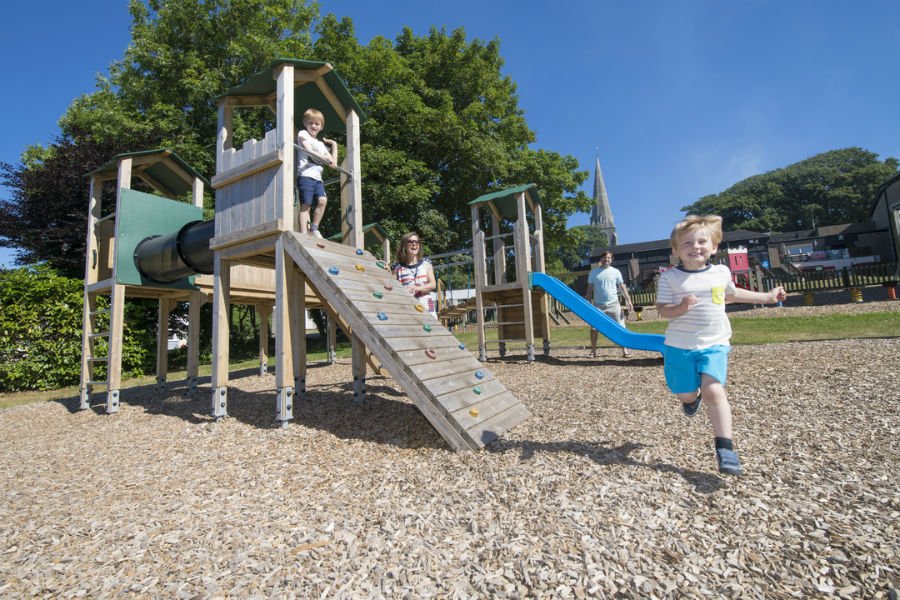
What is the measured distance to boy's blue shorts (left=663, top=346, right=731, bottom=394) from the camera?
2521 mm

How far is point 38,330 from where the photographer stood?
870cm

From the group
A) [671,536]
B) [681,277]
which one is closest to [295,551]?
[671,536]

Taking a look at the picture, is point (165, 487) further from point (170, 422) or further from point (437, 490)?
point (170, 422)

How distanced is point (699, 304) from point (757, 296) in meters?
0.33

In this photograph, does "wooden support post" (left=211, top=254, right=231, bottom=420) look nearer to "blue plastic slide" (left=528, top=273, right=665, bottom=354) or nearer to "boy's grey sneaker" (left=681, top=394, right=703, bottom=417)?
"boy's grey sneaker" (left=681, top=394, right=703, bottom=417)

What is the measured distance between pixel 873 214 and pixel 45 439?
185ft

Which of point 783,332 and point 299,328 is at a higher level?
point 299,328

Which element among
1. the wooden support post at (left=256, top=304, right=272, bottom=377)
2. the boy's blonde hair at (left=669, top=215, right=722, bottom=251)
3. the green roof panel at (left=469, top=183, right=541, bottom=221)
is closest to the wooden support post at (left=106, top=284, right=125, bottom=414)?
the wooden support post at (left=256, top=304, right=272, bottom=377)

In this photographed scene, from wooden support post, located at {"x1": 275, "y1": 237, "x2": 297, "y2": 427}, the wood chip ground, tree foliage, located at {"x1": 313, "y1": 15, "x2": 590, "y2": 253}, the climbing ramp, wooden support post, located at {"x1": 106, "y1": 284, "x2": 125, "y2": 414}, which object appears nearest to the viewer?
the wood chip ground

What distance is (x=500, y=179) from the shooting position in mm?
19266

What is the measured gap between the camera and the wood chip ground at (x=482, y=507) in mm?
1766

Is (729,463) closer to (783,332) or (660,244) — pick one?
(783,332)

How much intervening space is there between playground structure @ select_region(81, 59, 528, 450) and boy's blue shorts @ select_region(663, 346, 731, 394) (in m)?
1.34

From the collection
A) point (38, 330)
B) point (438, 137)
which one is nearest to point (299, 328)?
point (38, 330)
